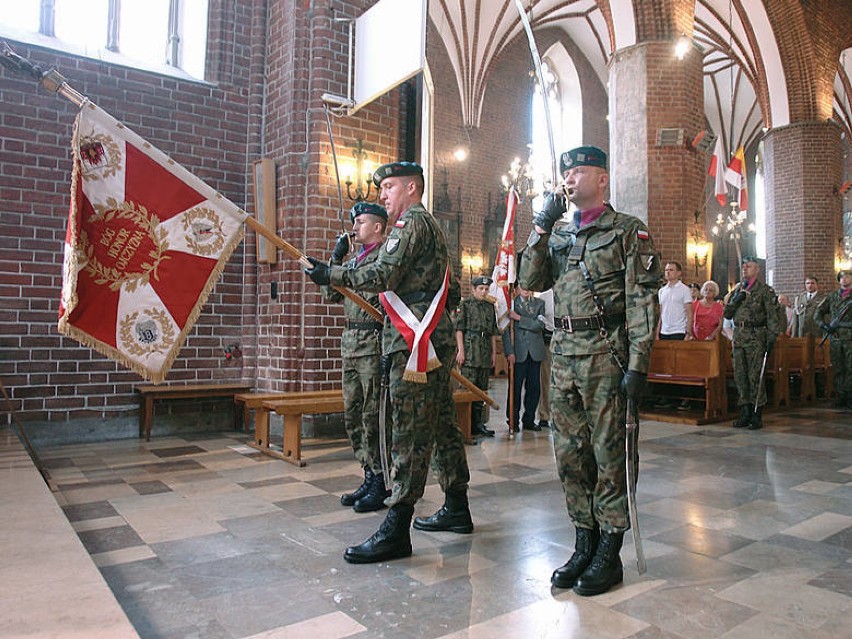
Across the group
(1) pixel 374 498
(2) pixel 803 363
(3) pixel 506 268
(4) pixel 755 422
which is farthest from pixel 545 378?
(2) pixel 803 363

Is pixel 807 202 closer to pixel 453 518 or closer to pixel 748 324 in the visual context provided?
pixel 748 324

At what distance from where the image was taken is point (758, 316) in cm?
738

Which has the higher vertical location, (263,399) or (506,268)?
(506,268)

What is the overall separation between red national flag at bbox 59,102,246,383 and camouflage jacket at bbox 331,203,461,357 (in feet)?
2.86

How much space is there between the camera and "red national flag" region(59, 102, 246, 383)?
3020mm

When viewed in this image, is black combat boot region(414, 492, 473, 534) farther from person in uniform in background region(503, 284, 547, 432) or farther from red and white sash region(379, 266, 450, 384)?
person in uniform in background region(503, 284, 547, 432)

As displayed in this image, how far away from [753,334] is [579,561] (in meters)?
5.70

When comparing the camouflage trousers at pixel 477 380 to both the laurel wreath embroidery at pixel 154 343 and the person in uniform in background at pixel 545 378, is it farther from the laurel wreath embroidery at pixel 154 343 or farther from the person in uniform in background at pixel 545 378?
the laurel wreath embroidery at pixel 154 343

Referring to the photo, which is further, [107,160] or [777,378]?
[777,378]

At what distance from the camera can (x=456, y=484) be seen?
3408mm

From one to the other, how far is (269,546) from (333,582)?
578 mm

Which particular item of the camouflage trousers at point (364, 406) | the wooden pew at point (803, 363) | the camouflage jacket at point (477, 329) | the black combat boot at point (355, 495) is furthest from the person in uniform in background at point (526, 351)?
the wooden pew at point (803, 363)

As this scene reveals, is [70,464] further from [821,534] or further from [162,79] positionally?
[821,534]

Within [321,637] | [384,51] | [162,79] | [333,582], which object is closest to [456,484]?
[333,582]
